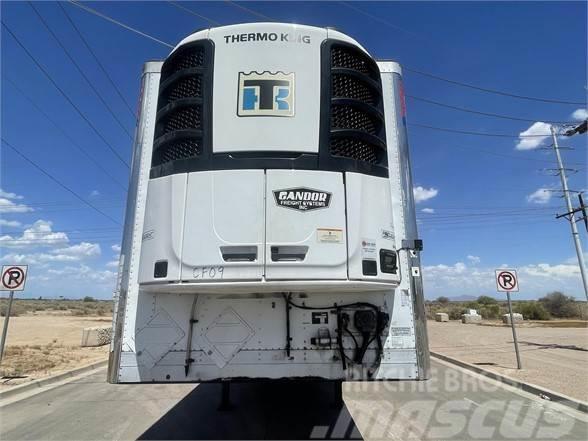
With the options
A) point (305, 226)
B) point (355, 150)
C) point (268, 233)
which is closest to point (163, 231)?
point (268, 233)

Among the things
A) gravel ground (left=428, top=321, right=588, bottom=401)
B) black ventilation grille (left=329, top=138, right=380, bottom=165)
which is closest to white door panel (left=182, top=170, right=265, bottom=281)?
black ventilation grille (left=329, top=138, right=380, bottom=165)

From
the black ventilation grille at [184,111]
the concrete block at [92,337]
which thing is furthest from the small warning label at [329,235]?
the concrete block at [92,337]

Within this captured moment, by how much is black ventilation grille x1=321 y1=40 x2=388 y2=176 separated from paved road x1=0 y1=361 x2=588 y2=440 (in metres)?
3.46

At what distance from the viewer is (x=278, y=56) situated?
389cm

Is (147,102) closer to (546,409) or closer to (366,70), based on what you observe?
(366,70)

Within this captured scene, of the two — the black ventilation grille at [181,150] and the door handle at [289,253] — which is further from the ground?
the black ventilation grille at [181,150]

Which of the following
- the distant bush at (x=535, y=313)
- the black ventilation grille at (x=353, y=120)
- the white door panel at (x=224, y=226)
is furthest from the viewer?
the distant bush at (x=535, y=313)

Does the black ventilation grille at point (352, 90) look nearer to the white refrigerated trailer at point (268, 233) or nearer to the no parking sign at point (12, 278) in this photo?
the white refrigerated trailer at point (268, 233)

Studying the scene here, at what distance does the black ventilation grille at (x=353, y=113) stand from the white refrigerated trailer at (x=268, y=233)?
0.01 metres

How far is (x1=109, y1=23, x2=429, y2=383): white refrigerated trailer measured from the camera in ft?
11.4

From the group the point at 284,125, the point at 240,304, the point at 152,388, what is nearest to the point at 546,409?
the point at 240,304

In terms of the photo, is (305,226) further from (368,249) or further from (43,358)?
(43,358)

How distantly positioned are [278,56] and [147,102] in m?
1.45

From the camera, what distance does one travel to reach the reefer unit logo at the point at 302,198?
140 inches
